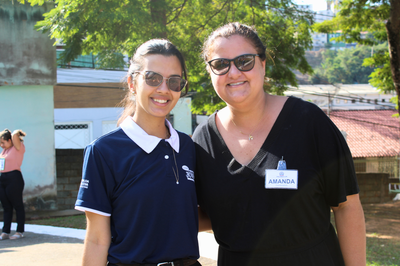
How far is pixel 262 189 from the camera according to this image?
79.0 inches

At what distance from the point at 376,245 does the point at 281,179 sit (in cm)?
590

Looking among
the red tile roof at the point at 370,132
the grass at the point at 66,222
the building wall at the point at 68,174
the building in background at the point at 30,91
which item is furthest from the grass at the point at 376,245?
the red tile roof at the point at 370,132

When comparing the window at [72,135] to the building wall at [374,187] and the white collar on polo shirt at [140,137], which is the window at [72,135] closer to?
the building wall at [374,187]

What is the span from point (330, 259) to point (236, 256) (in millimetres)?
502

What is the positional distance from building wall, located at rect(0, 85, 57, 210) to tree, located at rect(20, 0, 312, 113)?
6.06 feet

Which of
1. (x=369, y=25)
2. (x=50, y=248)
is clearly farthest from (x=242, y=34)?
(x=369, y=25)

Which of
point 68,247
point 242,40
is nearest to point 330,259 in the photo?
point 242,40

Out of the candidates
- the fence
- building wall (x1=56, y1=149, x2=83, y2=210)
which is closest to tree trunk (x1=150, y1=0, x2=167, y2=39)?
building wall (x1=56, y1=149, x2=83, y2=210)

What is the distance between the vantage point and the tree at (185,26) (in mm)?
7594

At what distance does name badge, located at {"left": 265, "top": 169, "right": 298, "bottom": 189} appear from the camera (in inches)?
77.4

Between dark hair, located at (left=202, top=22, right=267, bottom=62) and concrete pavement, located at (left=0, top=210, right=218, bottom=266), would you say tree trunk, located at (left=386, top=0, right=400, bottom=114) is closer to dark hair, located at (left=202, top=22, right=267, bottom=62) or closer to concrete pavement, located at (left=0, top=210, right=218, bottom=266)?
concrete pavement, located at (left=0, top=210, right=218, bottom=266)

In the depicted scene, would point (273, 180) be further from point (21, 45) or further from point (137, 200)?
point (21, 45)

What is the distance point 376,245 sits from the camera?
686 centimetres

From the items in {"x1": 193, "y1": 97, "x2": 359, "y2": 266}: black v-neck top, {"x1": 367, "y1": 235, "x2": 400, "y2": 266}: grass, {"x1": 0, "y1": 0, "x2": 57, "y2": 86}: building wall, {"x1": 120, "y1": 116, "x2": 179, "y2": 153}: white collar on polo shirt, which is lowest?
{"x1": 367, "y1": 235, "x2": 400, "y2": 266}: grass
